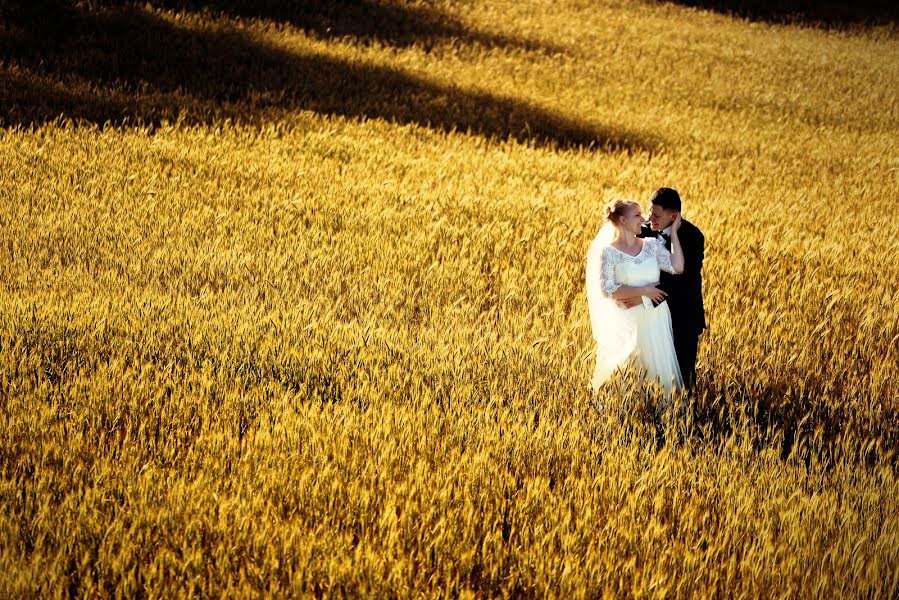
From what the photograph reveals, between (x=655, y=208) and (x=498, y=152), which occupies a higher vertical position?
(x=655, y=208)

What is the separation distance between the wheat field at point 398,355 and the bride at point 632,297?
0.58ft

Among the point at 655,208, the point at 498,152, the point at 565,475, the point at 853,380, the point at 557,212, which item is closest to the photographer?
the point at 565,475

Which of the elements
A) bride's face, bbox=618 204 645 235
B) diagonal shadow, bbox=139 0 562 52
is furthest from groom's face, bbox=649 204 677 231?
diagonal shadow, bbox=139 0 562 52

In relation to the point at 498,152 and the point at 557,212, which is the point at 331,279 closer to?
the point at 557,212

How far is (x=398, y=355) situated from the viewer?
447 centimetres

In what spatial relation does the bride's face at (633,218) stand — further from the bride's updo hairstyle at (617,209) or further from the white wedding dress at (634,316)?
the white wedding dress at (634,316)

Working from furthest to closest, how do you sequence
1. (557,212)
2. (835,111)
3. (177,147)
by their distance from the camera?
(835,111), (177,147), (557,212)

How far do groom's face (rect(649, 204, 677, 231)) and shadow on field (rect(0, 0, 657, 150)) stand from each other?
7079 millimetres

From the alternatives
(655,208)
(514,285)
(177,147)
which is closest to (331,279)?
(514,285)

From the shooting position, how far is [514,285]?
5.82 m

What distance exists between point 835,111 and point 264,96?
10.5 m

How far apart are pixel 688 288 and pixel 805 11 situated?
28703mm

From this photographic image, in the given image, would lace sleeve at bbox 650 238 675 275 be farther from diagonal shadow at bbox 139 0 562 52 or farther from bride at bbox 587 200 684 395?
diagonal shadow at bbox 139 0 562 52

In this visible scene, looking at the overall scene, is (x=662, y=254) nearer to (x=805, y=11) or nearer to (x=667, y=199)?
(x=667, y=199)
